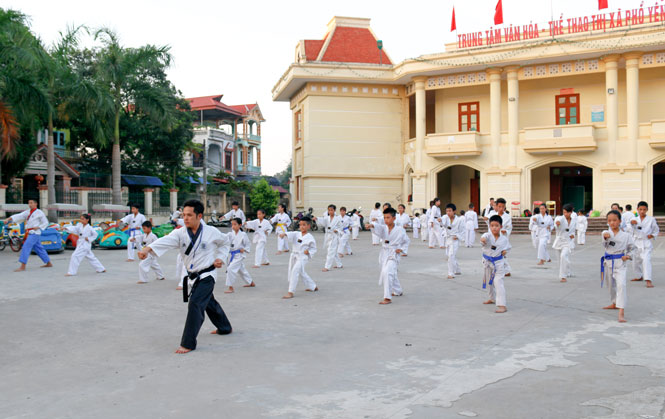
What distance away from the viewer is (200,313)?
5930 mm

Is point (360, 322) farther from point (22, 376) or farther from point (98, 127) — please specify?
point (98, 127)

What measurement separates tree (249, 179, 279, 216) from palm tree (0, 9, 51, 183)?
18.3 m

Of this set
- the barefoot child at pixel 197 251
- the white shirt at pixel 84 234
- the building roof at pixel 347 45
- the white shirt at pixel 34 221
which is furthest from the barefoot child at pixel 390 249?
the building roof at pixel 347 45

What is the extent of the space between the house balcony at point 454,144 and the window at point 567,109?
4173 mm

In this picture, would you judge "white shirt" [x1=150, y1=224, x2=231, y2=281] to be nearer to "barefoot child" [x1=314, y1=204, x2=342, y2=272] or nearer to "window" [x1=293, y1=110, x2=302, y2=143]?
"barefoot child" [x1=314, y1=204, x2=342, y2=272]

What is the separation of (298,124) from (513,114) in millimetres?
11937

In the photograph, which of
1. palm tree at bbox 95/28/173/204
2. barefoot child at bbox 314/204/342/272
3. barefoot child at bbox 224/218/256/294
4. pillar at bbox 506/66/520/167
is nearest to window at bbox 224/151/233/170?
palm tree at bbox 95/28/173/204

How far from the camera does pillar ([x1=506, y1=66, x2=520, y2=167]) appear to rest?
2681 cm

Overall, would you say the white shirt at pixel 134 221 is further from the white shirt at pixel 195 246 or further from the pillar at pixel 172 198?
the pillar at pixel 172 198

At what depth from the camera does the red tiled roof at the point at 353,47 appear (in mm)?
30913

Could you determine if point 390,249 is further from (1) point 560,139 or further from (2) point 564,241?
(1) point 560,139

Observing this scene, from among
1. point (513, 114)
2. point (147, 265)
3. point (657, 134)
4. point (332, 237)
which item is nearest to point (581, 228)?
point (657, 134)

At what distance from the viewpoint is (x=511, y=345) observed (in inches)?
237

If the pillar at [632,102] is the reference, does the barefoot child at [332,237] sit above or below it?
below
